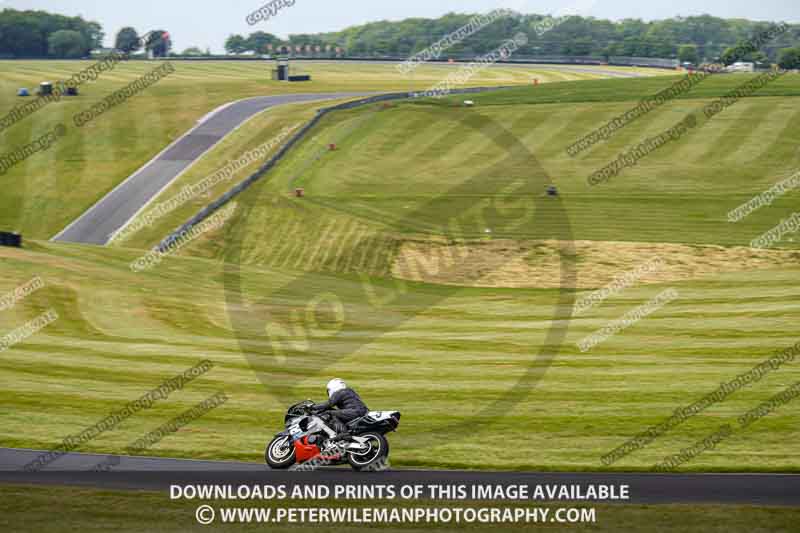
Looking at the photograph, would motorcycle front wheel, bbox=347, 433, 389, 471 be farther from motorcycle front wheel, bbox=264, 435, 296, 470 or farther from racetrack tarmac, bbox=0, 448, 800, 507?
motorcycle front wheel, bbox=264, 435, 296, 470

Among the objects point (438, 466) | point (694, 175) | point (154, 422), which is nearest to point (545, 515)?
point (438, 466)

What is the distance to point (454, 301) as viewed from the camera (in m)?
39.2

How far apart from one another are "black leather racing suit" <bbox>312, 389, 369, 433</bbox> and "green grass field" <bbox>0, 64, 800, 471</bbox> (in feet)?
5.91

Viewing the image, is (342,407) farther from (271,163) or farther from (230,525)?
(271,163)

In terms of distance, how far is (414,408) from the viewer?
23016mm

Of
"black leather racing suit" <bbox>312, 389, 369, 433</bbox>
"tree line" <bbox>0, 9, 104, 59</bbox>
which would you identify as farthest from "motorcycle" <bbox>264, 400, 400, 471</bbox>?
"tree line" <bbox>0, 9, 104, 59</bbox>

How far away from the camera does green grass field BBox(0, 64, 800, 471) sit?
2192 cm

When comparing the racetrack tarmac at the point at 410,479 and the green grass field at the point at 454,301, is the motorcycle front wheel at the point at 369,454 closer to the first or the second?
the racetrack tarmac at the point at 410,479

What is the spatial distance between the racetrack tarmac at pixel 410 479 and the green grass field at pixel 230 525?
0.63 m

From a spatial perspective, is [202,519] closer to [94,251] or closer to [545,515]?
[545,515]

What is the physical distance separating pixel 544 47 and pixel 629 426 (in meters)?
129

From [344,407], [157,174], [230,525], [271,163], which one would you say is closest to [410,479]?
[344,407]

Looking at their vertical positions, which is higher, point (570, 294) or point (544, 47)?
point (544, 47)

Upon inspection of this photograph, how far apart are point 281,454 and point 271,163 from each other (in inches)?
1759
